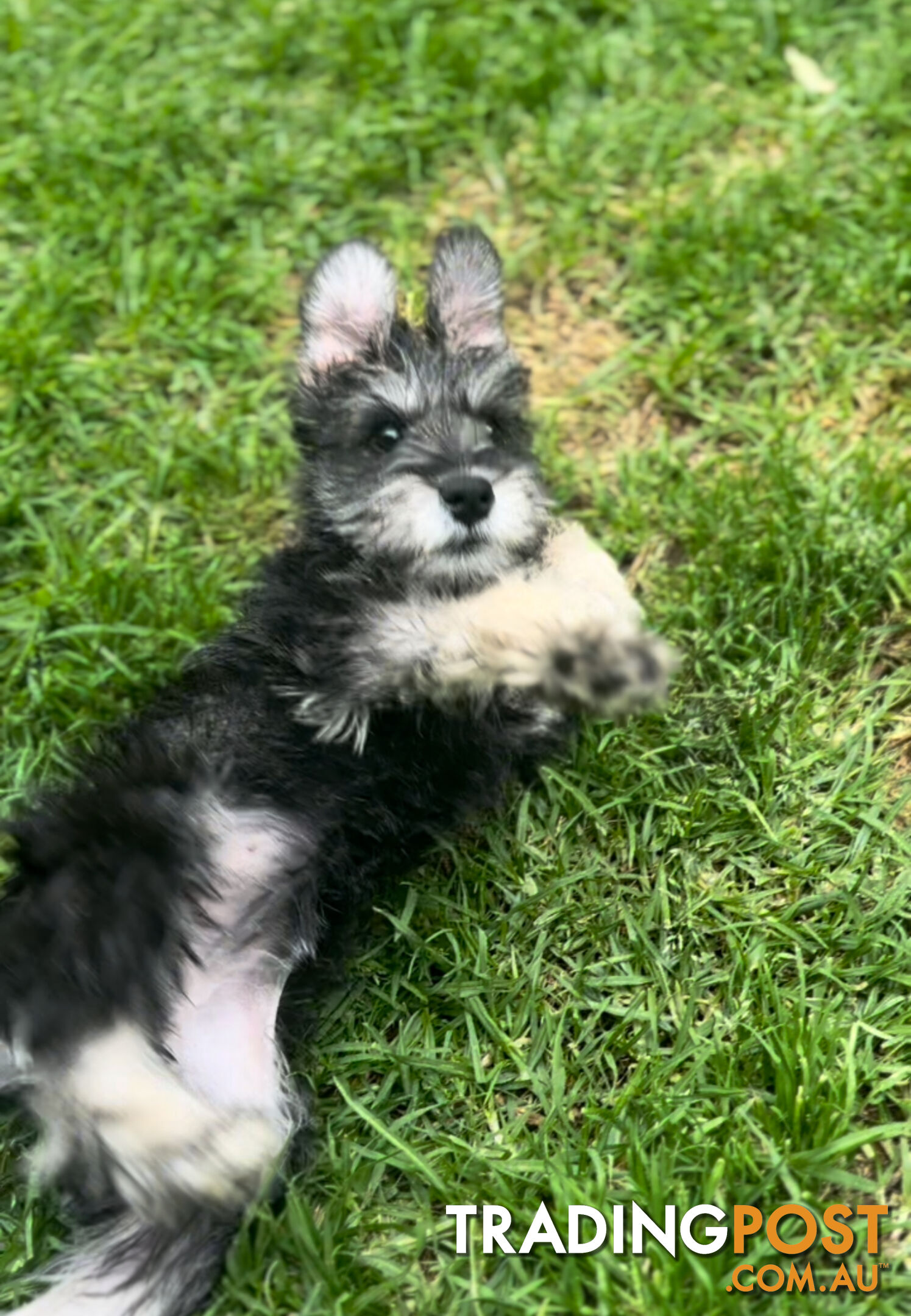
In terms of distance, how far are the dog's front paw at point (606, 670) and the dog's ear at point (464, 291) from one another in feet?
4.34

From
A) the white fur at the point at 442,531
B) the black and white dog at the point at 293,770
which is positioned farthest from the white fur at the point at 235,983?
the white fur at the point at 442,531

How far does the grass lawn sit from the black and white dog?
271 millimetres

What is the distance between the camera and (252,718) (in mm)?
3250

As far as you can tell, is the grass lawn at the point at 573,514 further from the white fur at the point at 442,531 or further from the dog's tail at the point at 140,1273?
the white fur at the point at 442,531

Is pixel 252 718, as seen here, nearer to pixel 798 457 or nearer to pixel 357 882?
pixel 357 882

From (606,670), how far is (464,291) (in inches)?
59.7

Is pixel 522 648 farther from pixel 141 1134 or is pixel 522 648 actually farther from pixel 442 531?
pixel 141 1134

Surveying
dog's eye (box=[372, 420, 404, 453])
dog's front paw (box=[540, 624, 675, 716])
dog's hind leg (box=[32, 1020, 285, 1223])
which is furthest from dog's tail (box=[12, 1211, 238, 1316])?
dog's eye (box=[372, 420, 404, 453])

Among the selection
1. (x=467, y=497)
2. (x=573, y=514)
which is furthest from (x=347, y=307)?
(x=573, y=514)

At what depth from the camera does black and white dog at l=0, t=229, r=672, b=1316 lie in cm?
274

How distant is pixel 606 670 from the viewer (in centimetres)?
282

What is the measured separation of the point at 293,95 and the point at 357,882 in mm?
3714

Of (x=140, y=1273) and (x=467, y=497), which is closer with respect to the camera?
(x=140, y=1273)

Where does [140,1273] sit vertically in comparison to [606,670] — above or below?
below
